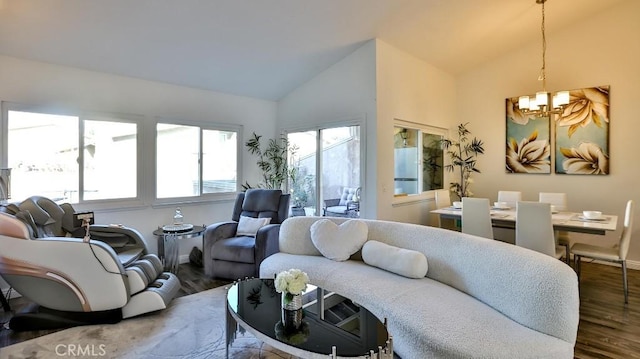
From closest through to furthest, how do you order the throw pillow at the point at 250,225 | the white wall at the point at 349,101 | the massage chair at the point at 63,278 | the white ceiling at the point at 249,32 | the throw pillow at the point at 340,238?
the massage chair at the point at 63,278
the throw pillow at the point at 340,238
the white ceiling at the point at 249,32
the throw pillow at the point at 250,225
the white wall at the point at 349,101

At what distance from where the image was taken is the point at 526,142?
5.41 metres

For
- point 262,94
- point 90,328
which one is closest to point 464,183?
point 262,94

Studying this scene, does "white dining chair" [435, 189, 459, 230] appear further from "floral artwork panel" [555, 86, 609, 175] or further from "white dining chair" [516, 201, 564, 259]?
"floral artwork panel" [555, 86, 609, 175]

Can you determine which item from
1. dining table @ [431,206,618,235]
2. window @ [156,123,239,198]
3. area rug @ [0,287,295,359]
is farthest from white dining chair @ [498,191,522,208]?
window @ [156,123,239,198]

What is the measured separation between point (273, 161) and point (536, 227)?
397 centimetres

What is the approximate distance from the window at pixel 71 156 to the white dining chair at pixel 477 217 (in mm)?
4254

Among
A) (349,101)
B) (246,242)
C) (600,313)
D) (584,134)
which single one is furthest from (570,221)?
(246,242)

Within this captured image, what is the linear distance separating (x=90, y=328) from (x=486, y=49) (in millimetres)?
6331

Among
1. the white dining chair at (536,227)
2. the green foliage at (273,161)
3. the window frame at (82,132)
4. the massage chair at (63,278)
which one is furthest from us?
the green foliage at (273,161)

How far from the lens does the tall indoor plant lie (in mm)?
6023

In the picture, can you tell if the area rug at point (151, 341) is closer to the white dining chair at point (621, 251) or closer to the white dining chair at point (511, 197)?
the white dining chair at point (621, 251)

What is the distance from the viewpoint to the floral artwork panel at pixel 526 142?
5.22 meters

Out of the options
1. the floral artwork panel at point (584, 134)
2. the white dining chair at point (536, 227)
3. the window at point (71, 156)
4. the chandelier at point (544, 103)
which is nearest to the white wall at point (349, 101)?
the white dining chair at point (536, 227)

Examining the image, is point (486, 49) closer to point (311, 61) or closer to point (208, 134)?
point (311, 61)
